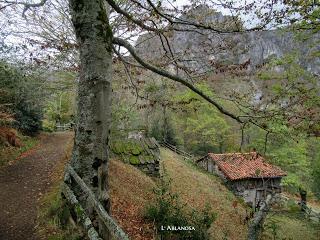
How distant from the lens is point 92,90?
14.2ft

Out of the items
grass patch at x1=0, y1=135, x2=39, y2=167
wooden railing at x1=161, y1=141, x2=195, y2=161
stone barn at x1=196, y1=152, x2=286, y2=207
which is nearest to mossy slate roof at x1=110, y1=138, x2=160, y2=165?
grass patch at x1=0, y1=135, x2=39, y2=167

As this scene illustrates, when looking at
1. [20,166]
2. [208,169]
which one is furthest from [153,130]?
[20,166]

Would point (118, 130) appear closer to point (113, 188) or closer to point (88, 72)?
point (113, 188)

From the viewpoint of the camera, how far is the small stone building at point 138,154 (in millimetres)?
11797

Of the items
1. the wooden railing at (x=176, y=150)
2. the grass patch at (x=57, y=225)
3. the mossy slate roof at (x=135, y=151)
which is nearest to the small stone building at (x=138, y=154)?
the mossy slate roof at (x=135, y=151)

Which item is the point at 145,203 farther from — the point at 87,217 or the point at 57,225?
the point at 87,217

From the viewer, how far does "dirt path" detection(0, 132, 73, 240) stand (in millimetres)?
5305

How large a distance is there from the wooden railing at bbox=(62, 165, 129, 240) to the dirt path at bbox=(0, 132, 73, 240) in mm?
1261

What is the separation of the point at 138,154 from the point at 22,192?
5.43 metres

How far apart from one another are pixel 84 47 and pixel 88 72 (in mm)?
382

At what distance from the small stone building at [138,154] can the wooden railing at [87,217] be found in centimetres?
682

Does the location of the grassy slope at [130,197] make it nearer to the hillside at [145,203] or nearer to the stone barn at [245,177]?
the hillside at [145,203]

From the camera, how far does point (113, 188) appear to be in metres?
8.78

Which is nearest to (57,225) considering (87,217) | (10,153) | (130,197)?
(87,217)
